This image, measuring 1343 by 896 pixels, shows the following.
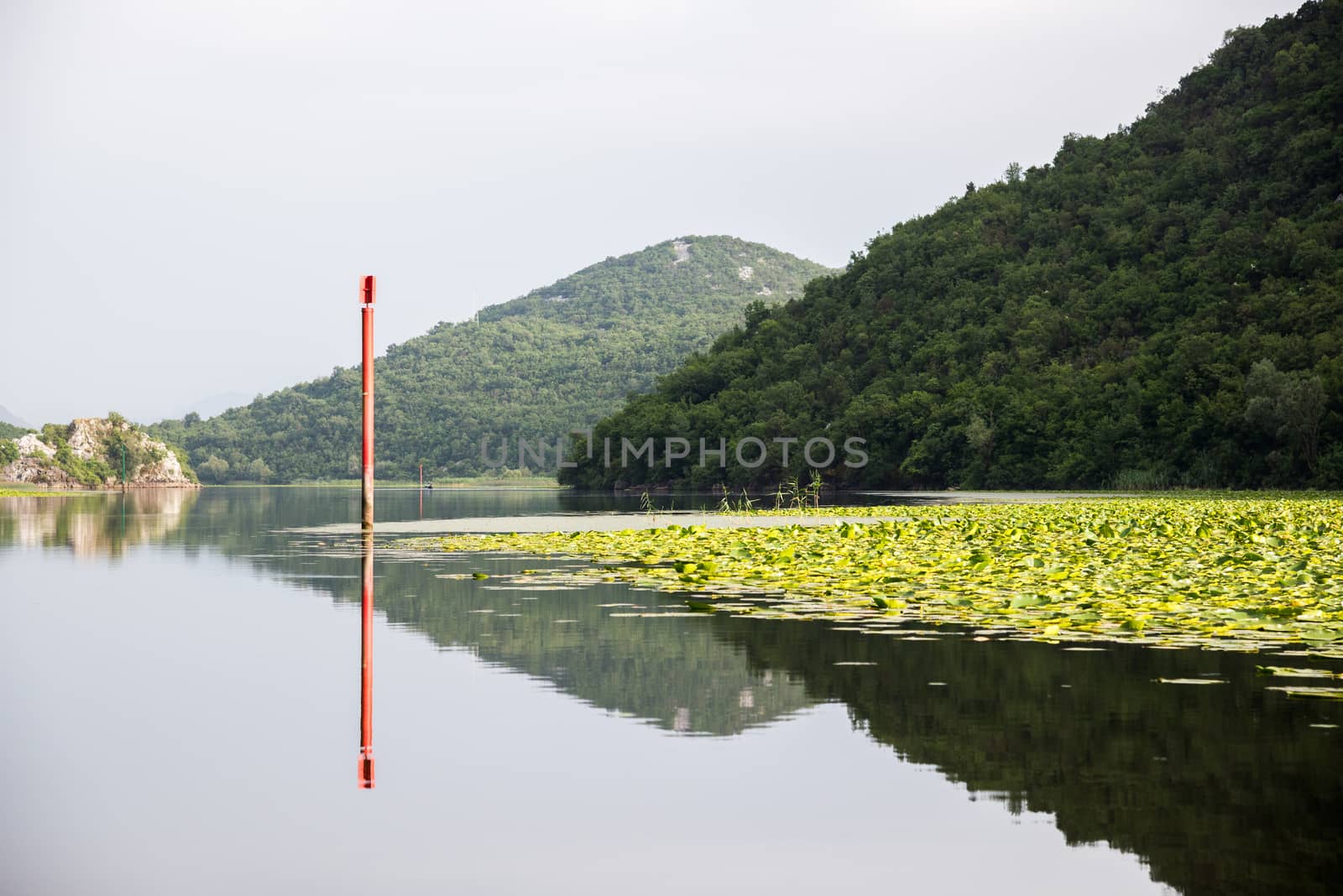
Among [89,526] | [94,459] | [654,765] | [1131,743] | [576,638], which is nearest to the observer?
[654,765]

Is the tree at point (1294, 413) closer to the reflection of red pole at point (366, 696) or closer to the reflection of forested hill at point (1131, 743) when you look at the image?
the reflection of red pole at point (366, 696)

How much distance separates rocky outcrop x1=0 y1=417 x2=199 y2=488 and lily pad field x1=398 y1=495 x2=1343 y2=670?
95345 mm

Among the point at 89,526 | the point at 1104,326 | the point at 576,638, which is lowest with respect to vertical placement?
the point at 576,638

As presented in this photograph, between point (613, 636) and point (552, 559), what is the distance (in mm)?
10025

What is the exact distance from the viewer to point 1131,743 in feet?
24.2

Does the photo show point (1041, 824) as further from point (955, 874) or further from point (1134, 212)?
point (1134, 212)

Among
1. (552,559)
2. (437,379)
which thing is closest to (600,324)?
(437,379)

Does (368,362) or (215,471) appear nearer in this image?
(368,362)

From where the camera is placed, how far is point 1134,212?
100m

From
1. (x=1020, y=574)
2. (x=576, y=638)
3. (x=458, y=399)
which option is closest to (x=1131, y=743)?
(x=576, y=638)

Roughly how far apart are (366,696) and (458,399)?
148 meters

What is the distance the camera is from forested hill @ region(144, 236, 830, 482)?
15100 centimetres

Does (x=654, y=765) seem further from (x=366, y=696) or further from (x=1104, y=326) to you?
(x=1104, y=326)

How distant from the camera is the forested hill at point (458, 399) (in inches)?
5945
